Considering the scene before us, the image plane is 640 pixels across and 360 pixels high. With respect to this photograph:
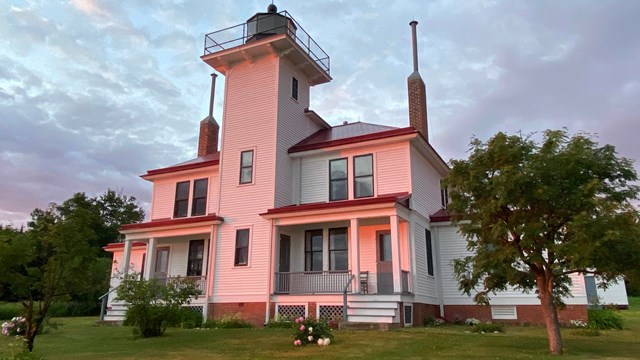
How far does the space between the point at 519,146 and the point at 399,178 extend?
777cm

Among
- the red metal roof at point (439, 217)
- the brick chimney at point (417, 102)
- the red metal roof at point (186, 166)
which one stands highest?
the brick chimney at point (417, 102)

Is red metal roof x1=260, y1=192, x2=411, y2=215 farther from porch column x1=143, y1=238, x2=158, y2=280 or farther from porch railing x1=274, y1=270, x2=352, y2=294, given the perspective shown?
porch column x1=143, y1=238, x2=158, y2=280

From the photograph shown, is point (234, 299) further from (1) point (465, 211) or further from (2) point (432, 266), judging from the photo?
(1) point (465, 211)

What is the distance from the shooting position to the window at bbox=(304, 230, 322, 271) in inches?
738

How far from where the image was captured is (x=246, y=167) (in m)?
20.0

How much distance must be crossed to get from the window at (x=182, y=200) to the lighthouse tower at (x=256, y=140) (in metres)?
2.85

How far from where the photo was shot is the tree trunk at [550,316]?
10180mm

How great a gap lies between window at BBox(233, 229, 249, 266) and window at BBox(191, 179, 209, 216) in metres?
3.39

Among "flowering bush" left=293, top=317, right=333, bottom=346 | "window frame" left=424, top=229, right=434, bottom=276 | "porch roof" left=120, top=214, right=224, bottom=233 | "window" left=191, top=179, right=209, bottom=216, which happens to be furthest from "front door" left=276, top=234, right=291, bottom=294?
"flowering bush" left=293, top=317, right=333, bottom=346

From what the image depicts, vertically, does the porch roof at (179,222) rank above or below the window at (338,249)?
above

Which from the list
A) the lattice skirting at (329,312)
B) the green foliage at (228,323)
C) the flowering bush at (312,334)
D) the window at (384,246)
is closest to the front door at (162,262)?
the green foliage at (228,323)

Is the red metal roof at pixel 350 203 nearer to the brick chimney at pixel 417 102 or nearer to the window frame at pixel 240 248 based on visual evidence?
the window frame at pixel 240 248

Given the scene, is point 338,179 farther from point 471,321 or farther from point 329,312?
point 471,321

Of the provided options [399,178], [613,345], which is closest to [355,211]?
[399,178]
